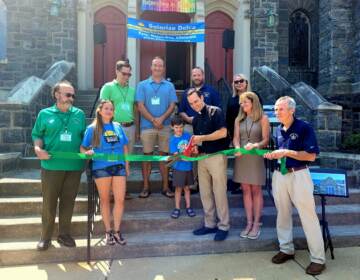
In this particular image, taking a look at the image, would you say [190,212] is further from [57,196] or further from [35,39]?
[35,39]

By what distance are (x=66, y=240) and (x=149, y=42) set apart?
9.74 metres

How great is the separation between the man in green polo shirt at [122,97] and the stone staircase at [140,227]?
0.95 m

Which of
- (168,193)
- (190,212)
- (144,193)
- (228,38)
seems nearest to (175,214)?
(190,212)

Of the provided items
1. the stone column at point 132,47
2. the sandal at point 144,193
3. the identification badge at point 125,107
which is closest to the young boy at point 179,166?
the sandal at point 144,193

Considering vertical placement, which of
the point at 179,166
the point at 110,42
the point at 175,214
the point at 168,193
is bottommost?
the point at 175,214

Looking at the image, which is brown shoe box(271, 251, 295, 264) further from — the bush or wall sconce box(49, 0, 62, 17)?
wall sconce box(49, 0, 62, 17)

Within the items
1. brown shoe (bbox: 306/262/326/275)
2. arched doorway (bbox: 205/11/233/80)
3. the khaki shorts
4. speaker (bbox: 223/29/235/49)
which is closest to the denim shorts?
the khaki shorts

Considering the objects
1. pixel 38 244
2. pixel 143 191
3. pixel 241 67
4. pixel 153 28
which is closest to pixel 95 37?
pixel 153 28

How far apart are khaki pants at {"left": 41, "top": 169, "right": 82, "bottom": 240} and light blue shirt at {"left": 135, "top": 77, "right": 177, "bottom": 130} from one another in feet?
4.59

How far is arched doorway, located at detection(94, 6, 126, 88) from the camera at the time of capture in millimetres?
12008

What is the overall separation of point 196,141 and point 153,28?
660cm

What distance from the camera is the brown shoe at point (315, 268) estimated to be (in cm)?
373

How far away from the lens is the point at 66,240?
4137 millimetres

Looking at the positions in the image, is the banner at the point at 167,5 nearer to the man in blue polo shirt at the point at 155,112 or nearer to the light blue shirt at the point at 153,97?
the man in blue polo shirt at the point at 155,112
